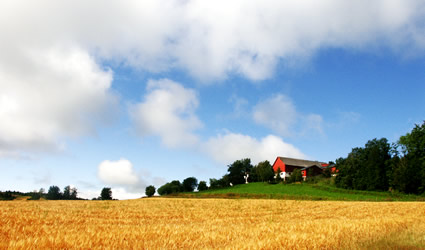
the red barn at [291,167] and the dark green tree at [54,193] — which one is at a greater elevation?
the red barn at [291,167]

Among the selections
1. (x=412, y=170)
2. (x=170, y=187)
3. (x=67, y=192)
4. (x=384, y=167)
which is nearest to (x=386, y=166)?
(x=384, y=167)

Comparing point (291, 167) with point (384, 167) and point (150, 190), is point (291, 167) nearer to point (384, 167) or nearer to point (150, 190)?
point (384, 167)

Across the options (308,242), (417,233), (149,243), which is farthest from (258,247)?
(417,233)

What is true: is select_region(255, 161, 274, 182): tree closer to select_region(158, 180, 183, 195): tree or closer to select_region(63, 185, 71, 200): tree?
select_region(158, 180, 183, 195): tree

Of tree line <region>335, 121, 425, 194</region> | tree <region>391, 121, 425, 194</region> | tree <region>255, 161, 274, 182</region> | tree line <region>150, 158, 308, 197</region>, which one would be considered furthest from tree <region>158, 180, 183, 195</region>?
tree <region>391, 121, 425, 194</region>

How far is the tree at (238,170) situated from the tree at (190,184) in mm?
16448

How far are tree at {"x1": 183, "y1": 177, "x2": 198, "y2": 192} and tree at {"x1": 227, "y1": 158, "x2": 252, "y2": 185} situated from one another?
16.4m

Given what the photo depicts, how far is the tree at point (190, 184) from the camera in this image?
12019cm

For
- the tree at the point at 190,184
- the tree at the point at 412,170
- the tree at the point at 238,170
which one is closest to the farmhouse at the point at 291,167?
the tree at the point at 238,170

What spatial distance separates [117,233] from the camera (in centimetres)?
862

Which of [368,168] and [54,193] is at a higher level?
[368,168]

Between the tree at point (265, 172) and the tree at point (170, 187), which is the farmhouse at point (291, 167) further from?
the tree at point (170, 187)

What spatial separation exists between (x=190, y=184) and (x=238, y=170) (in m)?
21.4

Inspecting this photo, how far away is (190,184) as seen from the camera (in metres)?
121
